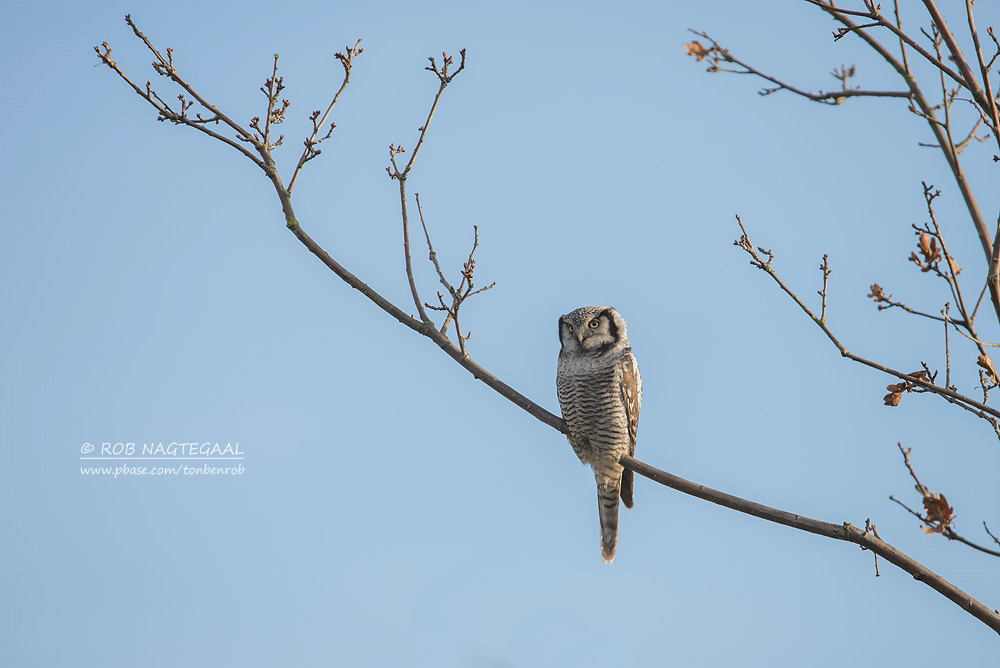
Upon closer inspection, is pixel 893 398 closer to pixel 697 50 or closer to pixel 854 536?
pixel 854 536

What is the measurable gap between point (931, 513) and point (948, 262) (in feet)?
3.27

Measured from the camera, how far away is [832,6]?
3.99m

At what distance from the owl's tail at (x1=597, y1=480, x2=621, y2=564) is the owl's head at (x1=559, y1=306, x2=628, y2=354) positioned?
1.28m

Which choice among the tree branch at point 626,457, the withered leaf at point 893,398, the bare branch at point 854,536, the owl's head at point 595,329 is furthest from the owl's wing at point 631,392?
the withered leaf at point 893,398

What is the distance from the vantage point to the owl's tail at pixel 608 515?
823cm

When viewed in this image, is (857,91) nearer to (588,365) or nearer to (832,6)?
(832,6)

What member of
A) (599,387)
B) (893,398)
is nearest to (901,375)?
(893,398)

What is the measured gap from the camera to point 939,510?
3561 millimetres

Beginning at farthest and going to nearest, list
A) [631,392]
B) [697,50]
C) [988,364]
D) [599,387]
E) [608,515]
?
[608,515] < [631,392] < [599,387] < [697,50] < [988,364]

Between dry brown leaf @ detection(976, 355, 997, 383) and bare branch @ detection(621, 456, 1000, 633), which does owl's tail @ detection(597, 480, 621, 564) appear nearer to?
bare branch @ detection(621, 456, 1000, 633)

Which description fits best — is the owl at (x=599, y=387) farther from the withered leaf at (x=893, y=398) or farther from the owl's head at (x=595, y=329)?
the withered leaf at (x=893, y=398)

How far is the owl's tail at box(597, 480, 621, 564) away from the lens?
823 cm

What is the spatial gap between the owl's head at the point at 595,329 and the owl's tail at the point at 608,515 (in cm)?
128

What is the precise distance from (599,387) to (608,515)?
137 cm
